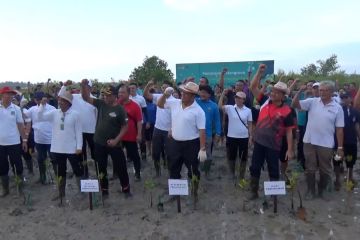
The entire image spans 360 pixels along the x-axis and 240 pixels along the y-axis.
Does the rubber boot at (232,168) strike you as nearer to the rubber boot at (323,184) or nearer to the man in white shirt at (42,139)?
the rubber boot at (323,184)

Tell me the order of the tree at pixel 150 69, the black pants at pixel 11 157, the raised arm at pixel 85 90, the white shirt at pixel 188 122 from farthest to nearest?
1. the tree at pixel 150 69
2. the black pants at pixel 11 157
3. the raised arm at pixel 85 90
4. the white shirt at pixel 188 122

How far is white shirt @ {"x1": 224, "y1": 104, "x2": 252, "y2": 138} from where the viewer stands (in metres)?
7.74

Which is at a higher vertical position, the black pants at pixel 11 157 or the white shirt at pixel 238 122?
the white shirt at pixel 238 122

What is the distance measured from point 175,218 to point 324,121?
273cm

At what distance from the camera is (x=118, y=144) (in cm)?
677

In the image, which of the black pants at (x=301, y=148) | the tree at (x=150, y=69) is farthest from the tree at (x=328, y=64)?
the black pants at (x=301, y=148)

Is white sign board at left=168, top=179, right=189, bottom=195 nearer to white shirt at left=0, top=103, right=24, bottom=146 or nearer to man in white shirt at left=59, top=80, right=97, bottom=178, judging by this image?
man in white shirt at left=59, top=80, right=97, bottom=178

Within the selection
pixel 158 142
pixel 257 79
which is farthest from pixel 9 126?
pixel 257 79

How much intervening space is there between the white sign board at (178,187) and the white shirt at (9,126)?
117 inches

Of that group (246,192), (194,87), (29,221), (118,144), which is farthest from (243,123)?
(29,221)

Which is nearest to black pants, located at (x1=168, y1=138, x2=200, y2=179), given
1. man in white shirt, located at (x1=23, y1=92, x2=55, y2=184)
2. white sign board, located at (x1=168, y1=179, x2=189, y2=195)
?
white sign board, located at (x1=168, y1=179, x2=189, y2=195)

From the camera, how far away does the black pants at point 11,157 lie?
730cm

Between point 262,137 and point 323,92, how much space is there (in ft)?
3.84

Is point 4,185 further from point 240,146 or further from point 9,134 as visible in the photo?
point 240,146
